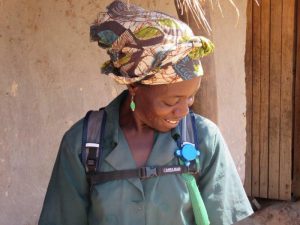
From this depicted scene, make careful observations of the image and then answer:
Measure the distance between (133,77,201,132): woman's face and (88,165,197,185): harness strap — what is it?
6.0 inches

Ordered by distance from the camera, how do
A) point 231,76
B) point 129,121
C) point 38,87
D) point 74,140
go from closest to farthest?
point 74,140, point 129,121, point 38,87, point 231,76

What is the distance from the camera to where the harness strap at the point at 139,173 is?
89.5 inches

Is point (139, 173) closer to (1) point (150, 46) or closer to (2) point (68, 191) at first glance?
(2) point (68, 191)

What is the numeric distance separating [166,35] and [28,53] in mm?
1846

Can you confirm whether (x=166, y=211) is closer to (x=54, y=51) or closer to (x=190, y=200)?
(x=190, y=200)

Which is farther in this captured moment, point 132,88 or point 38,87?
point 38,87

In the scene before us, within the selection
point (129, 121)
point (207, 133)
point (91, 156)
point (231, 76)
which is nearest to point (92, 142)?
point (91, 156)

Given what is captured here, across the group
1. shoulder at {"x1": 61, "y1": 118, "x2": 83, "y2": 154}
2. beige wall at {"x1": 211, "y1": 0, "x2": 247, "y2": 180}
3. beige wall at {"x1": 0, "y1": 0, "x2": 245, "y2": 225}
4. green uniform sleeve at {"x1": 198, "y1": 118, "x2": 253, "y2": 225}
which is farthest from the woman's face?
beige wall at {"x1": 211, "y1": 0, "x2": 247, "y2": 180}

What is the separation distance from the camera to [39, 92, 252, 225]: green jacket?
7.44 ft

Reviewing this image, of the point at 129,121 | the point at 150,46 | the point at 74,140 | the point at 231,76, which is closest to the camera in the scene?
the point at 150,46

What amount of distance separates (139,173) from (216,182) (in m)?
0.29

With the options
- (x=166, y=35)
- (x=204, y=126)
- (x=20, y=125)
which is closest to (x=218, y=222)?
(x=204, y=126)

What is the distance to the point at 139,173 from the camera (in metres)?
2.27

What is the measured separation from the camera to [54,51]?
402cm
